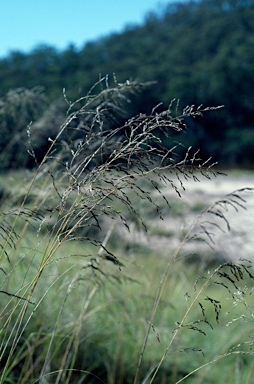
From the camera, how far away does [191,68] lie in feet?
121

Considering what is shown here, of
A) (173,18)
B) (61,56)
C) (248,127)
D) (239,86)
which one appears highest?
(173,18)

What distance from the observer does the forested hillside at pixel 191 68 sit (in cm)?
3136

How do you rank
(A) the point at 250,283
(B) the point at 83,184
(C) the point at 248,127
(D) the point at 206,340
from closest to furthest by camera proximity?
(B) the point at 83,184
(D) the point at 206,340
(A) the point at 250,283
(C) the point at 248,127

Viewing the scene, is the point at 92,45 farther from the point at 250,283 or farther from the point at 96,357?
the point at 96,357

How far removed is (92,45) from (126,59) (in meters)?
2.78

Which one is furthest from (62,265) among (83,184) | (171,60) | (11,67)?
(171,60)

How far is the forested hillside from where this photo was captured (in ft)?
103

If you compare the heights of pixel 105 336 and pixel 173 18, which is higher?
pixel 173 18

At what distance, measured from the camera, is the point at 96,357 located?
2.90 meters

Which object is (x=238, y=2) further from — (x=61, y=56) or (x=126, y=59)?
(x=61, y=56)

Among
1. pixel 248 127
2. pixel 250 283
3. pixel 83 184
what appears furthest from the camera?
pixel 248 127

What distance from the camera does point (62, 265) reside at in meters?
3.62

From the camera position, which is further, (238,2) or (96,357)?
(238,2)

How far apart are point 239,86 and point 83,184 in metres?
33.9
